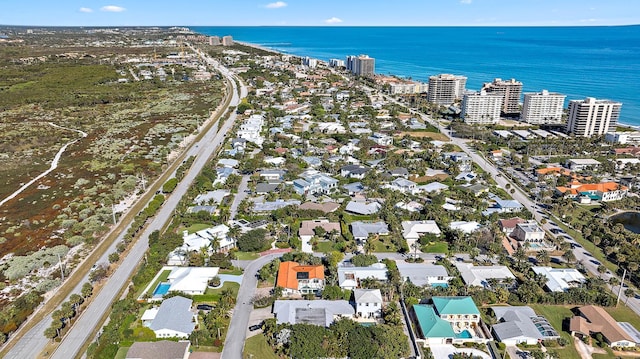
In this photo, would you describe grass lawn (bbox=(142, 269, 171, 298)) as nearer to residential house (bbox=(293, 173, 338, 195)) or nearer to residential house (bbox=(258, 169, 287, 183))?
residential house (bbox=(293, 173, 338, 195))

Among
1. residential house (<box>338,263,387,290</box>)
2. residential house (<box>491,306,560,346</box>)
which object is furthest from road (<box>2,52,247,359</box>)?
residential house (<box>491,306,560,346</box>)

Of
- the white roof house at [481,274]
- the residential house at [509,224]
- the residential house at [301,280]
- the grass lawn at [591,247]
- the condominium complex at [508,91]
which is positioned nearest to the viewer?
the residential house at [301,280]

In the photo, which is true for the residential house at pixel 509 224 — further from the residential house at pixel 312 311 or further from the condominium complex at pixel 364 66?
the condominium complex at pixel 364 66

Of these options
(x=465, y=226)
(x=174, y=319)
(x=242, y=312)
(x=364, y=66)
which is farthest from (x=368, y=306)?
(x=364, y=66)

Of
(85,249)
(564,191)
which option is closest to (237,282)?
(85,249)

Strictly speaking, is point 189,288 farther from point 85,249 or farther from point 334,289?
point 85,249

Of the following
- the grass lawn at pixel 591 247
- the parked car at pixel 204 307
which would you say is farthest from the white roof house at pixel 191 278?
the grass lawn at pixel 591 247
